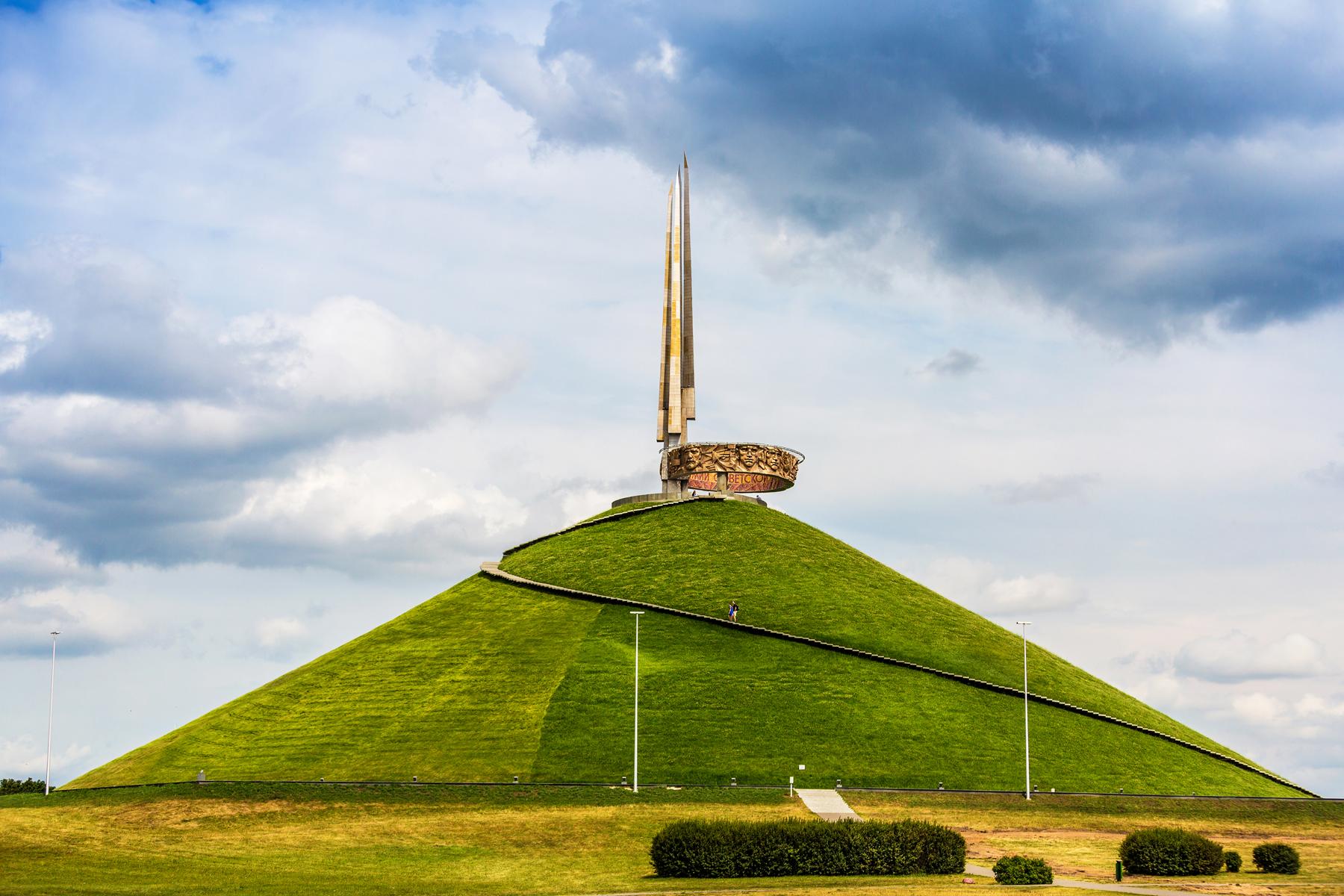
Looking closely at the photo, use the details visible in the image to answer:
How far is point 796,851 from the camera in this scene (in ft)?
159

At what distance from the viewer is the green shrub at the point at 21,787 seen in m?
85.0

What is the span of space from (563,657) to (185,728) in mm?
28104

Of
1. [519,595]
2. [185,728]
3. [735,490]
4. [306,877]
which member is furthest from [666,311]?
[306,877]

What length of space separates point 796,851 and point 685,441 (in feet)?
276

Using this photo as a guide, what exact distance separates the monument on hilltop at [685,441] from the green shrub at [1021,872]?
3253 inches

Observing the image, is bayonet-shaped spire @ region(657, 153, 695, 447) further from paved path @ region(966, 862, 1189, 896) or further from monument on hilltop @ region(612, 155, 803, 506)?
paved path @ region(966, 862, 1189, 896)

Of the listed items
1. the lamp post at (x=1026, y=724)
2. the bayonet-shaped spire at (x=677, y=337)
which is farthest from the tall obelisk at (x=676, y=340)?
the lamp post at (x=1026, y=724)

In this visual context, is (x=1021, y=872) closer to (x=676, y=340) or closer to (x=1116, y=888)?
(x=1116, y=888)

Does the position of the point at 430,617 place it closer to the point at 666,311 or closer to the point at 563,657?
the point at 563,657

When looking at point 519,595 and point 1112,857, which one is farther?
point 519,595

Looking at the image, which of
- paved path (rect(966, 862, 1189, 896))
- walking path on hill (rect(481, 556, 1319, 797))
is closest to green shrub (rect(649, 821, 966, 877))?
paved path (rect(966, 862, 1189, 896))

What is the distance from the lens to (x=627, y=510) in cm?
12738

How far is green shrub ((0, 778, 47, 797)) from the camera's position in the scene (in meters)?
85.0

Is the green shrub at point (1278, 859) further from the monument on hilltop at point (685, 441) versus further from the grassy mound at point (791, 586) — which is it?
the monument on hilltop at point (685, 441)
